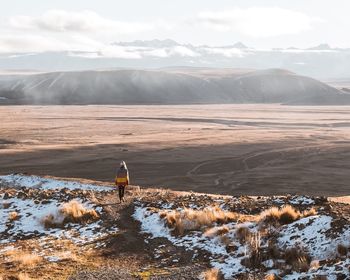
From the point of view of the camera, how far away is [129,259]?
1377 cm

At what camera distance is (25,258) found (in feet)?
44.8

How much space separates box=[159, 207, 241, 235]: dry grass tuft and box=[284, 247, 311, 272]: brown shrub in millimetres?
3785

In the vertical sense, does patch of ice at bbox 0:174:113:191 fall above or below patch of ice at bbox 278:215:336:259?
below

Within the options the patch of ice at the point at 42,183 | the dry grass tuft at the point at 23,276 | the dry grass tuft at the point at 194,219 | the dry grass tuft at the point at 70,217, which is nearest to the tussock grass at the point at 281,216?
the dry grass tuft at the point at 194,219

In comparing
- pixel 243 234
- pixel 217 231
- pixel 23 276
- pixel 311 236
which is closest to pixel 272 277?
pixel 311 236

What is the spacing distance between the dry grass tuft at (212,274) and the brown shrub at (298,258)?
1.70 m

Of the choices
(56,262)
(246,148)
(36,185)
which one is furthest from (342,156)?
(56,262)

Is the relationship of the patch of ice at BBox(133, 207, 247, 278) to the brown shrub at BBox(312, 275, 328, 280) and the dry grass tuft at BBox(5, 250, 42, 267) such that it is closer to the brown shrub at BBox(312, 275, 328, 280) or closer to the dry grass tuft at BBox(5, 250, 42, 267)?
the brown shrub at BBox(312, 275, 328, 280)

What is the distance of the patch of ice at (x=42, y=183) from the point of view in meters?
27.5

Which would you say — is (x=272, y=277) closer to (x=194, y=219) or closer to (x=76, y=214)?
(x=194, y=219)

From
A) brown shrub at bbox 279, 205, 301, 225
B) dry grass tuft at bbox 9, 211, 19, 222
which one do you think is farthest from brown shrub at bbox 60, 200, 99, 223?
brown shrub at bbox 279, 205, 301, 225

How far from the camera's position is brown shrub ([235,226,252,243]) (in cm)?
1384

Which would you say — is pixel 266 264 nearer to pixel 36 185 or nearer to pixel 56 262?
pixel 56 262

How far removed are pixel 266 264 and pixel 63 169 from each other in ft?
123
